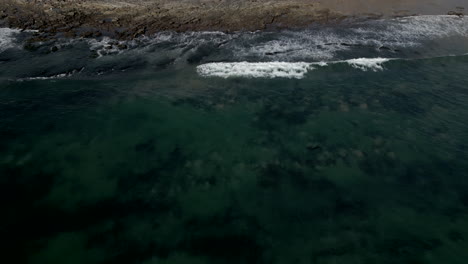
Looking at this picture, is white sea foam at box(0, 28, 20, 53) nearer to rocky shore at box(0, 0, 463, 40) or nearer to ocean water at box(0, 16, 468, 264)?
ocean water at box(0, 16, 468, 264)

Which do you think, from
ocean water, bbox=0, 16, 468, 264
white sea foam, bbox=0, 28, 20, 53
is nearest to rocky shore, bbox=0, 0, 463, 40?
white sea foam, bbox=0, 28, 20, 53

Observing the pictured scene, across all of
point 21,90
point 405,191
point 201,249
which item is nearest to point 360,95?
point 405,191

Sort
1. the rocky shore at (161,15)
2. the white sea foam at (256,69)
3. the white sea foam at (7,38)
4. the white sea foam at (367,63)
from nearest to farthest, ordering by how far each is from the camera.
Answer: the white sea foam at (256,69) < the white sea foam at (367,63) < the white sea foam at (7,38) < the rocky shore at (161,15)

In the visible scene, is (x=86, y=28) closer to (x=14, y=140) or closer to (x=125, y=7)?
(x=125, y=7)

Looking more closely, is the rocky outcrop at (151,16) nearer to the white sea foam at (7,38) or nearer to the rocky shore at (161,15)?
the rocky shore at (161,15)

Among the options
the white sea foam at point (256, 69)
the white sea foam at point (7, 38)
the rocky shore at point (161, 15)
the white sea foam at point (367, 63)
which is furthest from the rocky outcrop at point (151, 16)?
the white sea foam at point (367, 63)
